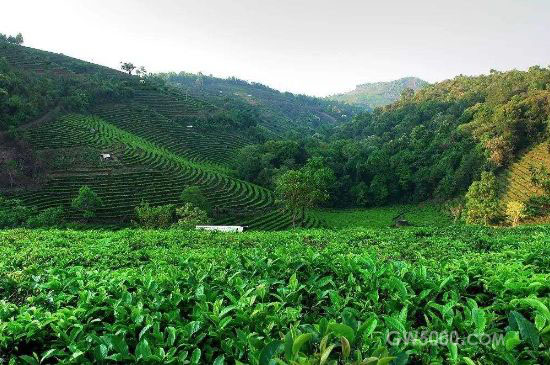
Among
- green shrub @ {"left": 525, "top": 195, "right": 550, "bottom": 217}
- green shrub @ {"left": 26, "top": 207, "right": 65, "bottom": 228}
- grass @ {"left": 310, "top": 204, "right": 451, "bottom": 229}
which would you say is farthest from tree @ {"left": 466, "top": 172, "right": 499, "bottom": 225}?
green shrub @ {"left": 26, "top": 207, "right": 65, "bottom": 228}

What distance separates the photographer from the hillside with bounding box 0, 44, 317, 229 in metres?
35.7

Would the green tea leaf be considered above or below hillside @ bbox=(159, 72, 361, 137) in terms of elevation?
below

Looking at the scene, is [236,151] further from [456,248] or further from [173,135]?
[456,248]

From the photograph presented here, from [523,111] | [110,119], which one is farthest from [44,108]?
[523,111]

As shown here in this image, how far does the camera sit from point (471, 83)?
89562 mm

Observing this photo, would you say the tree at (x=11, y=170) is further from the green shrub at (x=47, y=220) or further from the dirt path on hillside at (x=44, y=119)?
the dirt path on hillside at (x=44, y=119)

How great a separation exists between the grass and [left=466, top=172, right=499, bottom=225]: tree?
6.01 meters

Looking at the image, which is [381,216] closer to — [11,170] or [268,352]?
[11,170]

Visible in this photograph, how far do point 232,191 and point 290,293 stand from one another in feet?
137

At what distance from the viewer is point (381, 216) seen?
48625 mm

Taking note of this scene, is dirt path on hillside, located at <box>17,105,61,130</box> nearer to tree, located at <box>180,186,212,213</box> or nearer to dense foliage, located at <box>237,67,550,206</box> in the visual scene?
tree, located at <box>180,186,212,213</box>

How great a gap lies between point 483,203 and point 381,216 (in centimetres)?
1478

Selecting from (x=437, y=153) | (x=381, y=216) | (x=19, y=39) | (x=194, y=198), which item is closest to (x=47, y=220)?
(x=194, y=198)

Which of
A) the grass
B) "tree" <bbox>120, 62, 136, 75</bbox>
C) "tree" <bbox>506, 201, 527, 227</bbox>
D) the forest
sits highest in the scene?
"tree" <bbox>120, 62, 136, 75</bbox>
